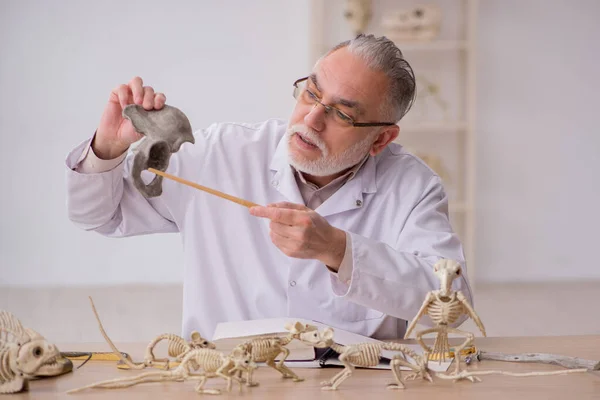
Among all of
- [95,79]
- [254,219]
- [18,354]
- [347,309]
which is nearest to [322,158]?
[254,219]

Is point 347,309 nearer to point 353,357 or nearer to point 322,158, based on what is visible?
point 322,158

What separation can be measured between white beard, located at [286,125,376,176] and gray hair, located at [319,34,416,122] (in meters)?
0.13

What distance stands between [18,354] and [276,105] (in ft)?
18.5

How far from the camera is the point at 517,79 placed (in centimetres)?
695

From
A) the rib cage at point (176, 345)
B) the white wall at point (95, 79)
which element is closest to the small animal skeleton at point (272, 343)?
the rib cage at point (176, 345)

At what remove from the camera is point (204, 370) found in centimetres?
147

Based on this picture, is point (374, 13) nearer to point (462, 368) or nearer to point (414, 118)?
point (414, 118)

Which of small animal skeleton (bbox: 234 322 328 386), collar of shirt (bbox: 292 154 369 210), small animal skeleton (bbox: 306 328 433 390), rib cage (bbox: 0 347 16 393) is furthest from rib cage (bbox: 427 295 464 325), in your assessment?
collar of shirt (bbox: 292 154 369 210)

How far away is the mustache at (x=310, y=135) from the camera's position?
232 centimetres

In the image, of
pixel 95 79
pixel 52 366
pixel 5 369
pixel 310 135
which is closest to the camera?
pixel 5 369

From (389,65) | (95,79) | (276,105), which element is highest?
(95,79)

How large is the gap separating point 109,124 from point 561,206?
5.68 m

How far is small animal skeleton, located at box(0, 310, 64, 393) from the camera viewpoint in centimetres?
144

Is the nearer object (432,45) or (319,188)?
(319,188)
